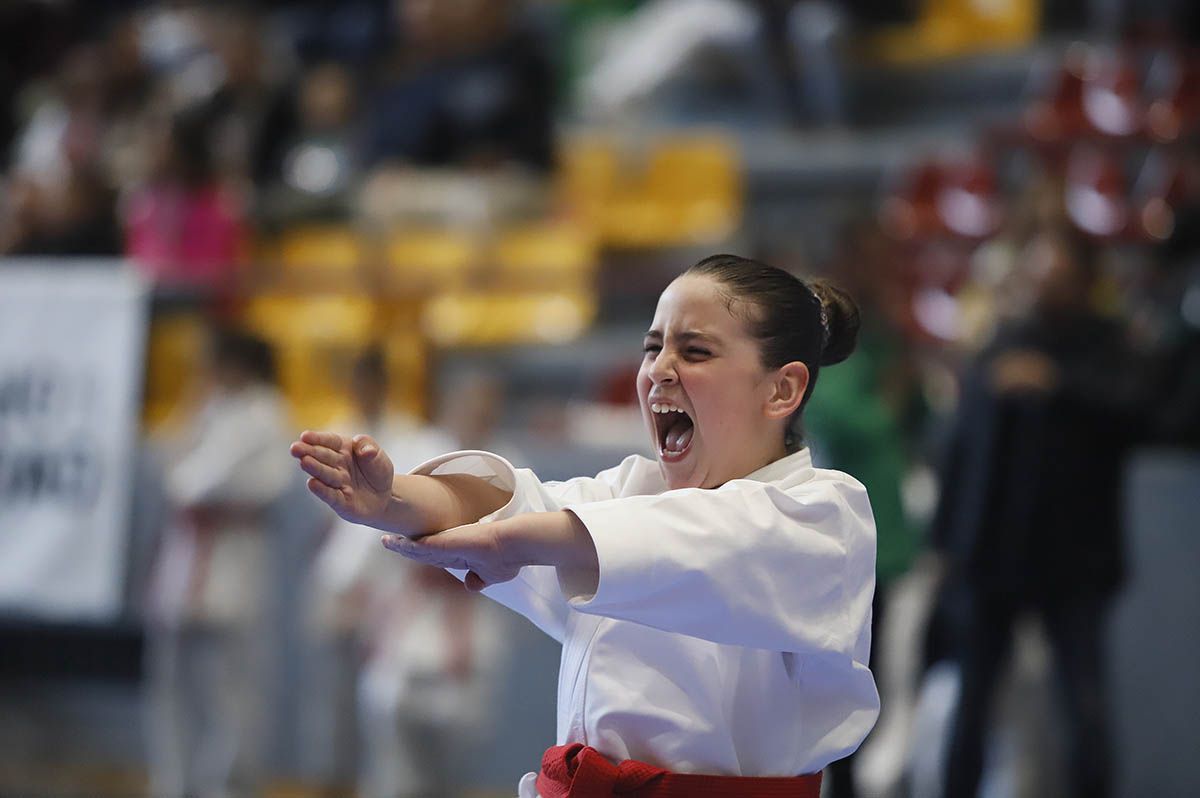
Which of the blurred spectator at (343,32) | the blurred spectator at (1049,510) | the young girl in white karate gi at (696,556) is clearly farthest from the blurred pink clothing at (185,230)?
the young girl in white karate gi at (696,556)

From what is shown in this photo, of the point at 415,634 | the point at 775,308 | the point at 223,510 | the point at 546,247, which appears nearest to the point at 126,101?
the point at 546,247

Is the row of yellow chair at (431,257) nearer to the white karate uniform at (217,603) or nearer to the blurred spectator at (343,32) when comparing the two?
the white karate uniform at (217,603)

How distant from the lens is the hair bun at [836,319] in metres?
2.09

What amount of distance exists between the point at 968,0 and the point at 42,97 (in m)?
5.40

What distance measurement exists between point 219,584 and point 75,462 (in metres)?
0.79

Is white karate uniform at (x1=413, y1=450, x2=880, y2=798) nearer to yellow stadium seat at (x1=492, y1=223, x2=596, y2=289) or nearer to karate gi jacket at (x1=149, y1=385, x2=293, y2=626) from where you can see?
karate gi jacket at (x1=149, y1=385, x2=293, y2=626)

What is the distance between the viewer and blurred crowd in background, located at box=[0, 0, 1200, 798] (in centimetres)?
393

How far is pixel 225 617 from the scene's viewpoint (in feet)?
15.9

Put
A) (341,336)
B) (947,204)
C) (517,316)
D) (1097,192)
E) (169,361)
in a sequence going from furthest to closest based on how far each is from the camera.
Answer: (947,204), (1097,192), (517,316), (341,336), (169,361)

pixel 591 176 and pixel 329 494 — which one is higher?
pixel 591 176

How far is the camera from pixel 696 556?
5.73 ft

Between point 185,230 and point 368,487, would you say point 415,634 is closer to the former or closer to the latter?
point 185,230

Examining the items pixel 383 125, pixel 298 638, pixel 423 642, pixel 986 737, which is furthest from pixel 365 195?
pixel 986 737

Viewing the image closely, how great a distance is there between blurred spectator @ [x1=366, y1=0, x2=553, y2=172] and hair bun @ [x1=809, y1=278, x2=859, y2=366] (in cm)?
472
